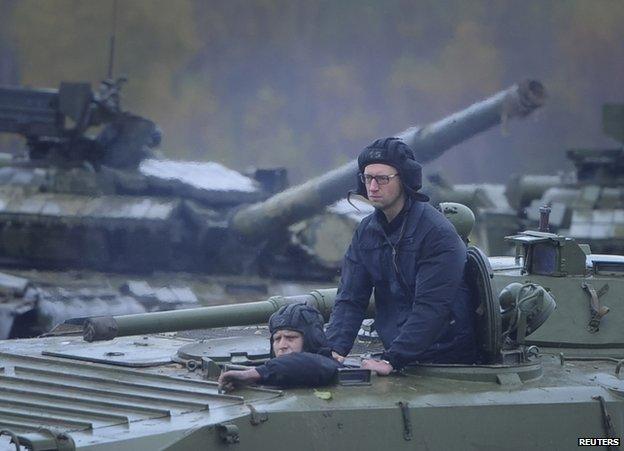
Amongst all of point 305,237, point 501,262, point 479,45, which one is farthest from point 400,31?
point 501,262

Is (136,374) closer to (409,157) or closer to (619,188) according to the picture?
(409,157)

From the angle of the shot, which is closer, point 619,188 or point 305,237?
point 305,237

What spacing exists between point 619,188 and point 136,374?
53.5ft

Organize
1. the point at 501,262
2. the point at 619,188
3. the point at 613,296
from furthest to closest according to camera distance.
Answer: the point at 619,188 < the point at 501,262 < the point at 613,296

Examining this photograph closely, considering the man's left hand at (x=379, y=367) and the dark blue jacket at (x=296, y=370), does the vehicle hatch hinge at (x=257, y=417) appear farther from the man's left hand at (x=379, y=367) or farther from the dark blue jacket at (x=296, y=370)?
the man's left hand at (x=379, y=367)

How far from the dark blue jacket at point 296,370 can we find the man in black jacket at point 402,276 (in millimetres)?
409

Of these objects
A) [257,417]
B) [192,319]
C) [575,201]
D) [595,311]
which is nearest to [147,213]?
[575,201]

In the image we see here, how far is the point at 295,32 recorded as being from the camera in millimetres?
34656

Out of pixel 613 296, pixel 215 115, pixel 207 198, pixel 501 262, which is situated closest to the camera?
pixel 613 296

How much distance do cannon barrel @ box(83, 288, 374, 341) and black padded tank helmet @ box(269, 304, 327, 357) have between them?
Answer: 1065 millimetres

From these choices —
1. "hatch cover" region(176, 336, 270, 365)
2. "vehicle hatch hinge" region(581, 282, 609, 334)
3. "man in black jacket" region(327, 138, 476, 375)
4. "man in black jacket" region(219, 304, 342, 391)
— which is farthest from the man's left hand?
"vehicle hatch hinge" region(581, 282, 609, 334)

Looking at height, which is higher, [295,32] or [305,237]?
[295,32]

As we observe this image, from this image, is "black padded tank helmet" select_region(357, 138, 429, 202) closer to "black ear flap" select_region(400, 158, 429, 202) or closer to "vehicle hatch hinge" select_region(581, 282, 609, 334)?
"black ear flap" select_region(400, 158, 429, 202)

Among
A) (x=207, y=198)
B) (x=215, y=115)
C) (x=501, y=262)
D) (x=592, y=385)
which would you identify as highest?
(x=215, y=115)
